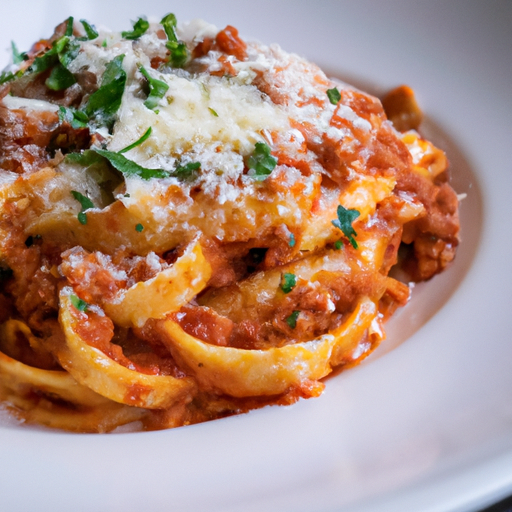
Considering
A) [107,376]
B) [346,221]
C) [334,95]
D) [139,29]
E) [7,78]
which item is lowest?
[107,376]

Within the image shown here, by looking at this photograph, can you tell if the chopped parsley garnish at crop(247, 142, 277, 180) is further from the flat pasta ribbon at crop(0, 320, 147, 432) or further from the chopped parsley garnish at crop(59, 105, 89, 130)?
the flat pasta ribbon at crop(0, 320, 147, 432)

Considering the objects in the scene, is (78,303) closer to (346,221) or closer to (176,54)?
(346,221)

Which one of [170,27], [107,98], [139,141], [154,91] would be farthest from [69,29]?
[139,141]

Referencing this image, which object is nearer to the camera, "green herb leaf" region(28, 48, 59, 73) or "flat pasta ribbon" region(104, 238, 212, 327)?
"flat pasta ribbon" region(104, 238, 212, 327)

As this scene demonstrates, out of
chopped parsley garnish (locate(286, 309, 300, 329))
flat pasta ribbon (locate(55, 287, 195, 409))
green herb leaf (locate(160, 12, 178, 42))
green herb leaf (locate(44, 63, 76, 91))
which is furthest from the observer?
green herb leaf (locate(160, 12, 178, 42))

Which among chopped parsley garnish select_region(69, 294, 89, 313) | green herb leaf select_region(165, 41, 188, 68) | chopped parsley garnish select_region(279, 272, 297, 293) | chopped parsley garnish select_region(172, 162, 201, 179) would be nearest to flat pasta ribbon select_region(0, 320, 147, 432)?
chopped parsley garnish select_region(69, 294, 89, 313)

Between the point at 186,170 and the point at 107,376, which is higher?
the point at 186,170

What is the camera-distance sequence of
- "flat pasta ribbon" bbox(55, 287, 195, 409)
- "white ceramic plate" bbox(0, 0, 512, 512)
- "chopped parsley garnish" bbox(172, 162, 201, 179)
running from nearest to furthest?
"white ceramic plate" bbox(0, 0, 512, 512) → "flat pasta ribbon" bbox(55, 287, 195, 409) → "chopped parsley garnish" bbox(172, 162, 201, 179)
